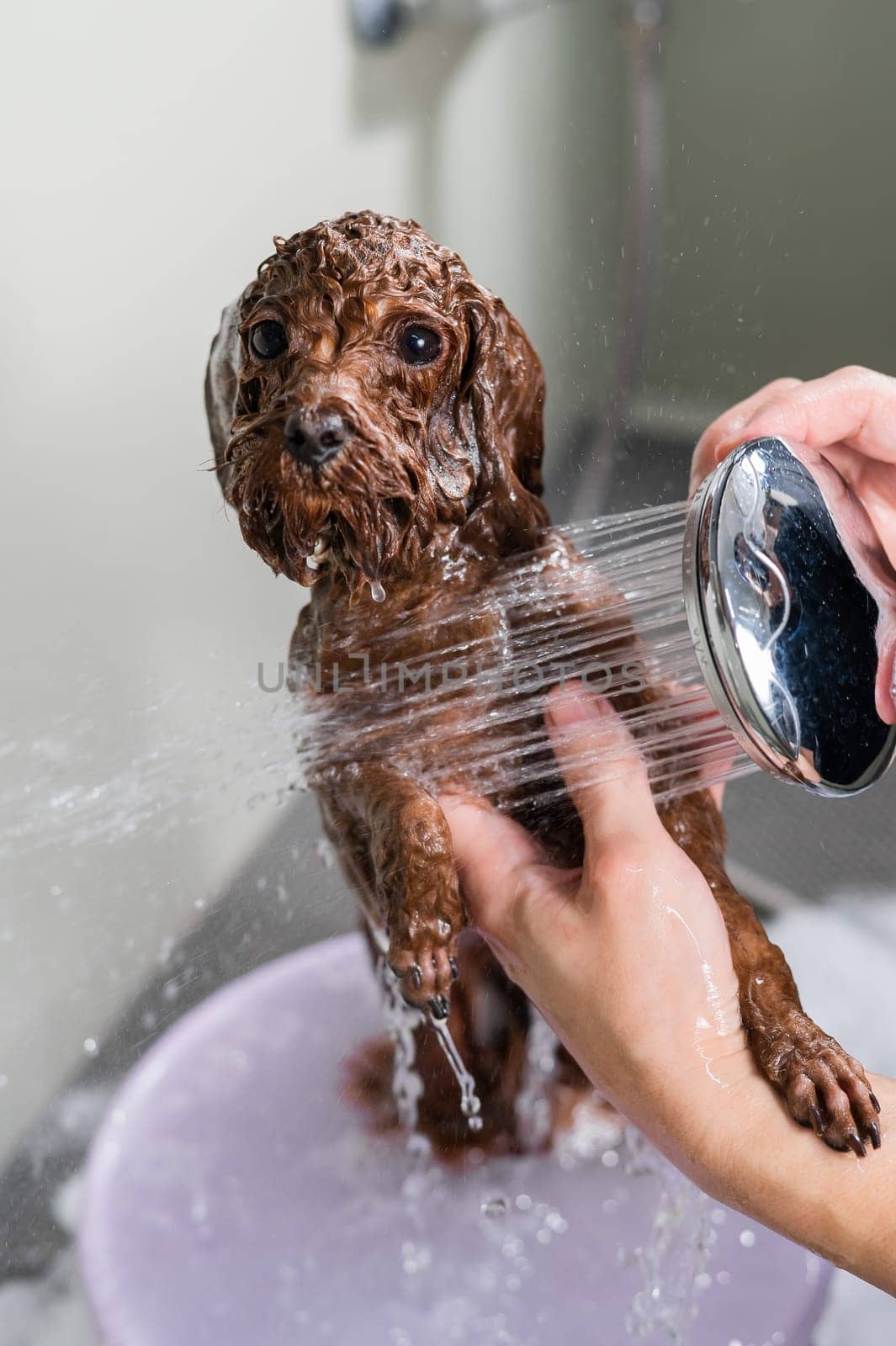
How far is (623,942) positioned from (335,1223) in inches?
22.7

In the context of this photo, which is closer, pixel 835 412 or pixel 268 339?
pixel 268 339

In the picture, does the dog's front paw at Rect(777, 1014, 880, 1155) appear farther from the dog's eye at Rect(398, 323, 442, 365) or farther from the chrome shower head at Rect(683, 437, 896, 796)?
the dog's eye at Rect(398, 323, 442, 365)

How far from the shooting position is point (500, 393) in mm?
826

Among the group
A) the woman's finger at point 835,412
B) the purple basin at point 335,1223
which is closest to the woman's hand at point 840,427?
the woman's finger at point 835,412

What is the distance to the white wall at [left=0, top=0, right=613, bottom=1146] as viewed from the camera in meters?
1.18

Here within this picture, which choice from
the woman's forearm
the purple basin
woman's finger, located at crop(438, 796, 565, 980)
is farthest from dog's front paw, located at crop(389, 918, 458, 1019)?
the purple basin

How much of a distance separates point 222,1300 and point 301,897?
0.43m

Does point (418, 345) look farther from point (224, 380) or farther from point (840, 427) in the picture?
point (840, 427)

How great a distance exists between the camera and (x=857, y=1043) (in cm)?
145

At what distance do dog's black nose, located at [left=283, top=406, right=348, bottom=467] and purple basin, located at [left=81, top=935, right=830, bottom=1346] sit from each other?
646mm

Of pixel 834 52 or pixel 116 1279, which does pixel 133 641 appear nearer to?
pixel 116 1279

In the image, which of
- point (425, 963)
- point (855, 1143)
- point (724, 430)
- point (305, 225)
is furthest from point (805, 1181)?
point (305, 225)

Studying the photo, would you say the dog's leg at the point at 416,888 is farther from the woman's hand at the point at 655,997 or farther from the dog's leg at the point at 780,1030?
the dog's leg at the point at 780,1030

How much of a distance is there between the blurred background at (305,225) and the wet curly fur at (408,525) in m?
0.25
